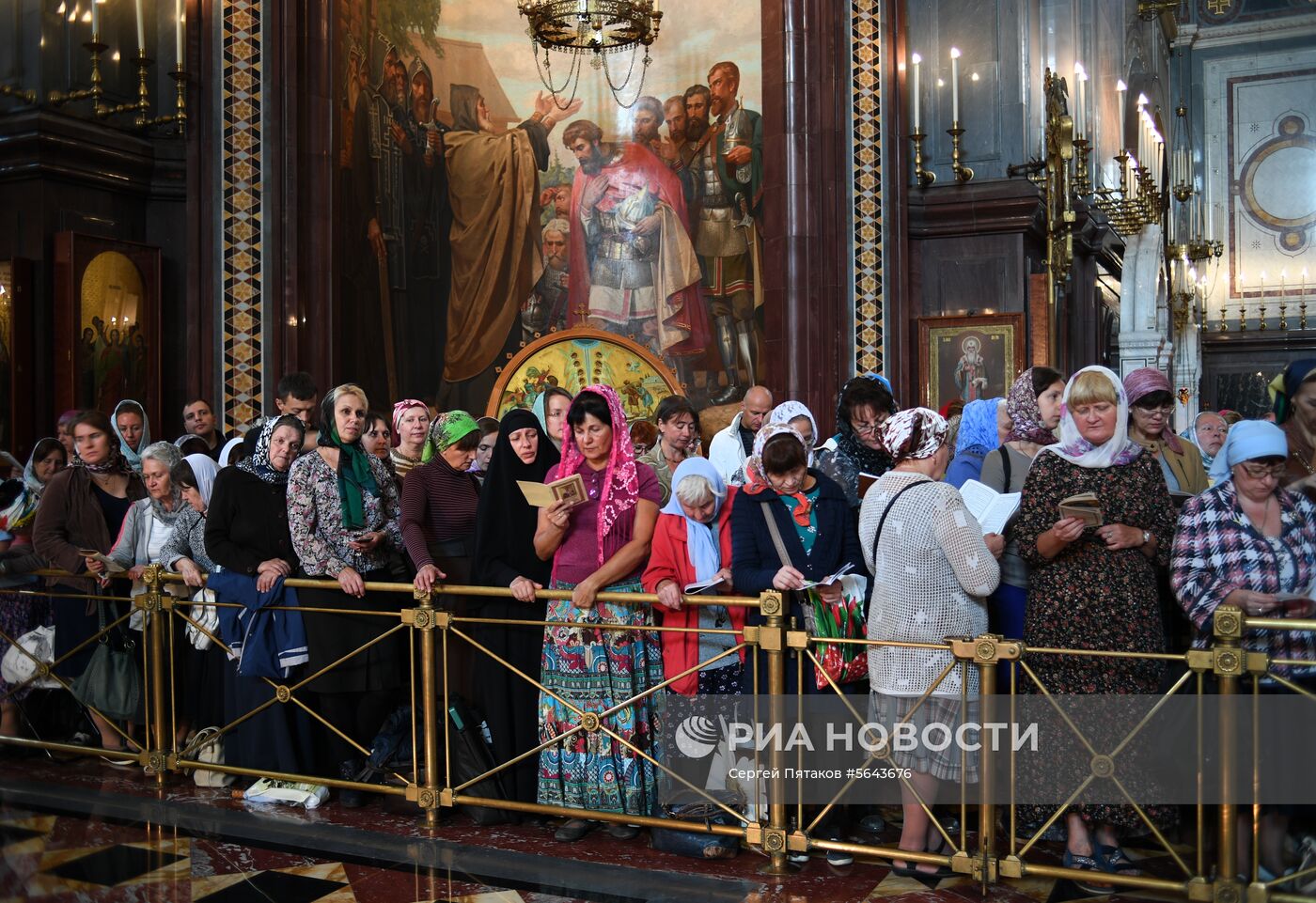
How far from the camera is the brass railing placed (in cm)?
399

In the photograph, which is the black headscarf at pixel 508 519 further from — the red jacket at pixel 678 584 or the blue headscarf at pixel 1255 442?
Result: the blue headscarf at pixel 1255 442

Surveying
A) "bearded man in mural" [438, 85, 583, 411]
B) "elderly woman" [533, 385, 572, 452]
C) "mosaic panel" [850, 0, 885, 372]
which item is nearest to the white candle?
"mosaic panel" [850, 0, 885, 372]

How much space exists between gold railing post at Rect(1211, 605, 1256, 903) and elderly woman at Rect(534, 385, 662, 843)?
1995mm

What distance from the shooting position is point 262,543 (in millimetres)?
5539

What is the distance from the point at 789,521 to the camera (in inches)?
182

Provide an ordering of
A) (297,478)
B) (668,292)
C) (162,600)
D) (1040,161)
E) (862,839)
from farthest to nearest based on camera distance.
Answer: (668,292), (1040,161), (162,600), (297,478), (862,839)

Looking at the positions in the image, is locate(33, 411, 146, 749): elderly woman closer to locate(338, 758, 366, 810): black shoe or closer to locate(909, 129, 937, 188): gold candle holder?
locate(338, 758, 366, 810): black shoe

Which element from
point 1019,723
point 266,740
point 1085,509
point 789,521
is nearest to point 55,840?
point 266,740

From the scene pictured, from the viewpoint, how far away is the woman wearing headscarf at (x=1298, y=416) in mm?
4703

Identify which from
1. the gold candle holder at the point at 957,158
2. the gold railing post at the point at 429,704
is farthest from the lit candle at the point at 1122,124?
the gold railing post at the point at 429,704

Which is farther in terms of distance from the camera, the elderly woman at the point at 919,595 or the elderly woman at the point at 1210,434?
the elderly woman at the point at 1210,434

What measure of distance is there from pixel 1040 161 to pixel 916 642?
275 inches

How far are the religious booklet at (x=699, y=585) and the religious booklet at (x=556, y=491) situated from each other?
1.69 ft

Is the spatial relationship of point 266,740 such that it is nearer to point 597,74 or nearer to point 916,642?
point 916,642
